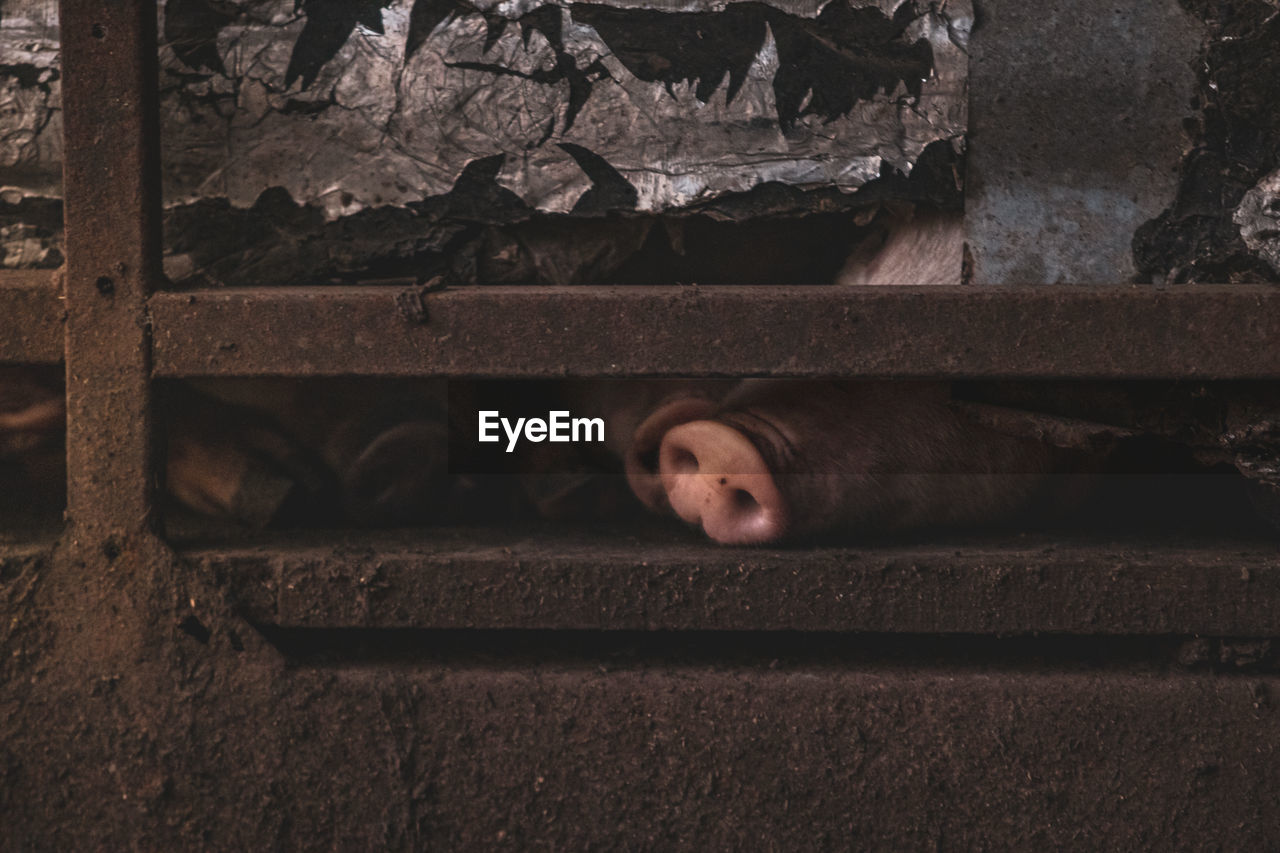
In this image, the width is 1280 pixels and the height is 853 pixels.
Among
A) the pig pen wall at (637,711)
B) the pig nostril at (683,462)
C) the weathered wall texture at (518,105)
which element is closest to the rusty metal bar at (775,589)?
the pig pen wall at (637,711)

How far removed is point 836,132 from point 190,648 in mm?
1307

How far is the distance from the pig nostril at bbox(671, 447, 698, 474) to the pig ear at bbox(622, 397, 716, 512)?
0.06m

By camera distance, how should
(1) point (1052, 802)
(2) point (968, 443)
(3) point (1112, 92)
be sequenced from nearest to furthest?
(1) point (1052, 802), (2) point (968, 443), (3) point (1112, 92)

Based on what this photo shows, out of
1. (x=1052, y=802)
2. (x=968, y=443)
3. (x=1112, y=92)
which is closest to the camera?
(x=1052, y=802)

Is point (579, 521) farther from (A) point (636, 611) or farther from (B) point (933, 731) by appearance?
(B) point (933, 731)

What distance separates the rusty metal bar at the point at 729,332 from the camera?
1.19 meters

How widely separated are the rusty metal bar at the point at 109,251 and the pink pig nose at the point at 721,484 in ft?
2.48

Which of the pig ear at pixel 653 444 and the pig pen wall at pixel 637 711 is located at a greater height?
the pig ear at pixel 653 444

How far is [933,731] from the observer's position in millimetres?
1254

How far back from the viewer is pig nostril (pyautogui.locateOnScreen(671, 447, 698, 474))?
1327 millimetres

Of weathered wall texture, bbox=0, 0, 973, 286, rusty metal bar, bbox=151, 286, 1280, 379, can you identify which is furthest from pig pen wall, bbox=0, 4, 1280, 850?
weathered wall texture, bbox=0, 0, 973, 286

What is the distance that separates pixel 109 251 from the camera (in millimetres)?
1253

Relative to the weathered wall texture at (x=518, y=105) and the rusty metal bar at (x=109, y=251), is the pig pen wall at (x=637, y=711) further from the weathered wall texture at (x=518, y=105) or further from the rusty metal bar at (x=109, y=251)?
the weathered wall texture at (x=518, y=105)

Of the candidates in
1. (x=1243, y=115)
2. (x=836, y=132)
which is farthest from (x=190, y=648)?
(x=1243, y=115)
